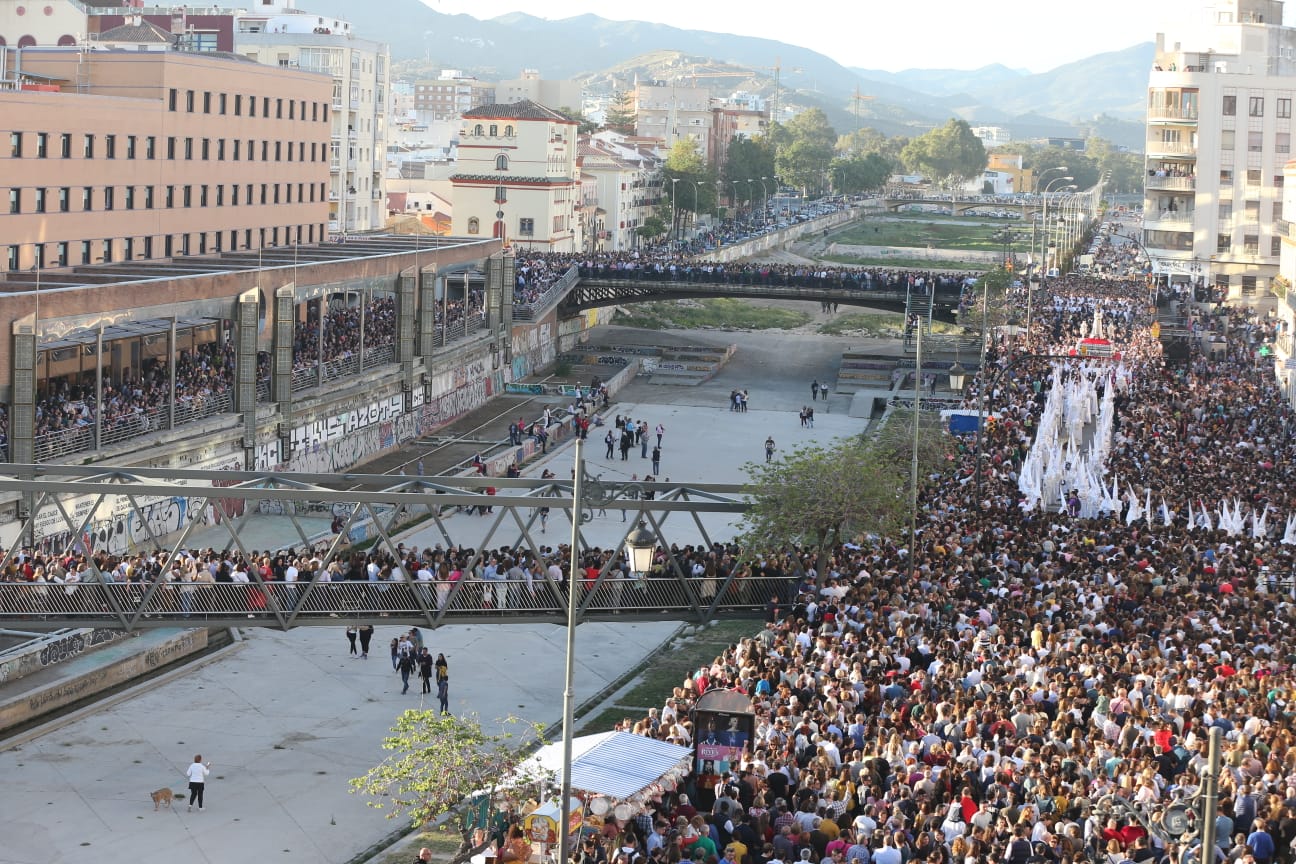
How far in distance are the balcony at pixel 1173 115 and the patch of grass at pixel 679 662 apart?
82.0 metres

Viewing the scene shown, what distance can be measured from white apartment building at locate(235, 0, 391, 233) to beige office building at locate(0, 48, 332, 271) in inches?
1319

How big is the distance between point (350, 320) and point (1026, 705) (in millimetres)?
50380

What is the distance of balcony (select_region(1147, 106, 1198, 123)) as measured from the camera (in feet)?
384

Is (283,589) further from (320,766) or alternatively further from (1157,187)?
(1157,187)

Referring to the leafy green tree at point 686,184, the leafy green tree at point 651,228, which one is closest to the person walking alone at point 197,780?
the leafy green tree at point 651,228

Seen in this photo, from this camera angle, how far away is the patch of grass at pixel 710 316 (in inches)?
4461

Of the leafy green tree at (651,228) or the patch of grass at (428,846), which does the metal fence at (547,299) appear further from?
the patch of grass at (428,846)

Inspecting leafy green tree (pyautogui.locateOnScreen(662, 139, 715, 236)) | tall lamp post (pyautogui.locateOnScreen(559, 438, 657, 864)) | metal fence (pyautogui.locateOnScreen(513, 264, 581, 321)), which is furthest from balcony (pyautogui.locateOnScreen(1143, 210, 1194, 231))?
tall lamp post (pyautogui.locateOnScreen(559, 438, 657, 864))

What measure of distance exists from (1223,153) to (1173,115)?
7485mm

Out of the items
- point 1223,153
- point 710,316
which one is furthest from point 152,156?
point 1223,153

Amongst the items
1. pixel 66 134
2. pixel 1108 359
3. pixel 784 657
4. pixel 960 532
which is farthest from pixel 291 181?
pixel 784 657

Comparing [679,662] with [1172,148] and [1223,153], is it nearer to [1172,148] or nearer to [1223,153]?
[1223,153]

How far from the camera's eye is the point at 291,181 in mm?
85062

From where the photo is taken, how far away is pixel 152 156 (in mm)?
69625
